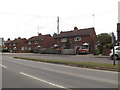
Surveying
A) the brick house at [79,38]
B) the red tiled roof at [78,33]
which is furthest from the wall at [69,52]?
the red tiled roof at [78,33]

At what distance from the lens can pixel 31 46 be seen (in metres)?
89.9

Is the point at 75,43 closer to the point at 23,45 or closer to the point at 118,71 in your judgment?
the point at 23,45

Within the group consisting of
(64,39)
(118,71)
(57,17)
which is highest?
Result: (57,17)

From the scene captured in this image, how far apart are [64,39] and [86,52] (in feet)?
58.9

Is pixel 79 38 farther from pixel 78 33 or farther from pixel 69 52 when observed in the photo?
pixel 69 52

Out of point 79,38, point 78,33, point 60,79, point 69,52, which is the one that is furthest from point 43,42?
point 60,79

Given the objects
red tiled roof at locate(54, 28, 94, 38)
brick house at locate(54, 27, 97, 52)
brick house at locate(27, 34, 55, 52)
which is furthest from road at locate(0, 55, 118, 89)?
brick house at locate(27, 34, 55, 52)

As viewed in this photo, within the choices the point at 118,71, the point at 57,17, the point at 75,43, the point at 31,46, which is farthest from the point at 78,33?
the point at 118,71

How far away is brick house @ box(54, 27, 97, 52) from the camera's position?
56.7m

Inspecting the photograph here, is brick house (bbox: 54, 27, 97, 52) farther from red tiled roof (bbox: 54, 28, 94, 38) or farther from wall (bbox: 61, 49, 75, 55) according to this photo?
wall (bbox: 61, 49, 75, 55)

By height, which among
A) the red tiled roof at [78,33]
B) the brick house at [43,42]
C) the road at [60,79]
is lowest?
the road at [60,79]

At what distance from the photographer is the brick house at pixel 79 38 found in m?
56.7

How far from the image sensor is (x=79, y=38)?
61344mm

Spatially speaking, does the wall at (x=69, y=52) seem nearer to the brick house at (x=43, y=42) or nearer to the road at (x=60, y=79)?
the brick house at (x=43, y=42)
